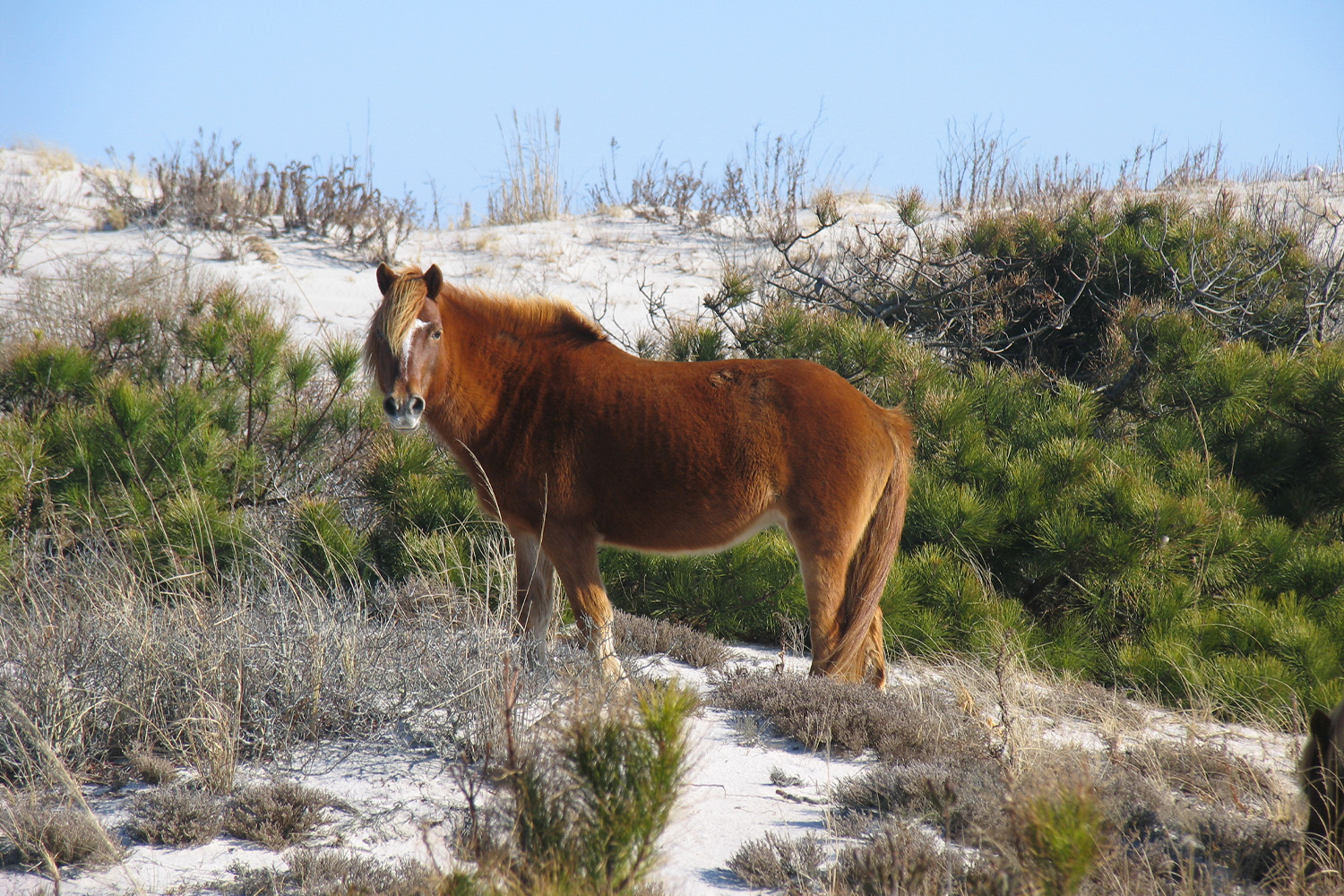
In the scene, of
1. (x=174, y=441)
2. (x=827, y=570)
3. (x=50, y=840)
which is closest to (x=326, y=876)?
(x=50, y=840)

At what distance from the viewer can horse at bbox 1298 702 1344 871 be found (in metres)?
2.58

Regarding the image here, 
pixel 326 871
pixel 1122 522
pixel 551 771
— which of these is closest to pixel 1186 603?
pixel 1122 522

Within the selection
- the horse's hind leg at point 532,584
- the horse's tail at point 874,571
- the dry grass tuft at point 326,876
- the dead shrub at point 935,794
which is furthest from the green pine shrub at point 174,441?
the dead shrub at point 935,794

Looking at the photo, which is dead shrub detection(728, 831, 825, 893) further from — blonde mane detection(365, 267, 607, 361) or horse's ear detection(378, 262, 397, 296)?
horse's ear detection(378, 262, 397, 296)

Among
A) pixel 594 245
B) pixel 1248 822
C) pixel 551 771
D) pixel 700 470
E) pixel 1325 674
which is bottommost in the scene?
pixel 1325 674

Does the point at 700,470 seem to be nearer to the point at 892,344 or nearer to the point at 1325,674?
the point at 892,344

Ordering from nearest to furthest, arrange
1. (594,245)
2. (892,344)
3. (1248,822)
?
1. (1248,822)
2. (892,344)
3. (594,245)

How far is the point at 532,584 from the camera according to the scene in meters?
4.64

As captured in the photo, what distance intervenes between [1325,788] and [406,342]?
3731 mm

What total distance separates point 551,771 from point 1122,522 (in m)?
5.16

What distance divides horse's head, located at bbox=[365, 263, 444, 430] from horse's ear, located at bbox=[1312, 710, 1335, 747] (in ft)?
11.4

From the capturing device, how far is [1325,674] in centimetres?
576

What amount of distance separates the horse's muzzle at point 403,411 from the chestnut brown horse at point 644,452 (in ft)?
0.34

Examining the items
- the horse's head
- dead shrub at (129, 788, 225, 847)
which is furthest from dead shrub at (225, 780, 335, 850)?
the horse's head
